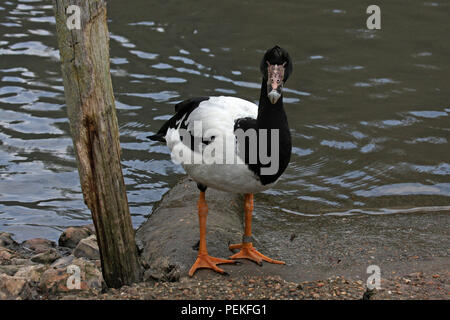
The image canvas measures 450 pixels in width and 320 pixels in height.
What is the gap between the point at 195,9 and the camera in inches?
562

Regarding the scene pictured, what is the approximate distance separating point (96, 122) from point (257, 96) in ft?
20.2

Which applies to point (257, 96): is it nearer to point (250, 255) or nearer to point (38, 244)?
point (38, 244)

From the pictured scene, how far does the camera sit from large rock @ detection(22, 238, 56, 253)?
22.8ft

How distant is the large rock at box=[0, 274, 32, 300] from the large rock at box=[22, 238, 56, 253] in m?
1.97

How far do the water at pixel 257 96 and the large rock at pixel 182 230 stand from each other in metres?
0.53

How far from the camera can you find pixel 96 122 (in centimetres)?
468

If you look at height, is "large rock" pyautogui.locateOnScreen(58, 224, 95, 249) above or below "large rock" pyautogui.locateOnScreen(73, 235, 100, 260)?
below

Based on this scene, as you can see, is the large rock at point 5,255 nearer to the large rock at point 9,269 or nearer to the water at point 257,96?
the large rock at point 9,269

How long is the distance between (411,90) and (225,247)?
19.0 ft

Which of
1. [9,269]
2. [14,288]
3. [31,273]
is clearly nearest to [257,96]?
[9,269]

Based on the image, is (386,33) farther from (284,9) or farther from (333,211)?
(333,211)

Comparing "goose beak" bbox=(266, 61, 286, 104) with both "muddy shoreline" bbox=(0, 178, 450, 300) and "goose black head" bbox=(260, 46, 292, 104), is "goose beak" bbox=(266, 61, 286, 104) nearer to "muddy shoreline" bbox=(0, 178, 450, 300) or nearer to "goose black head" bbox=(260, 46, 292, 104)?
"goose black head" bbox=(260, 46, 292, 104)

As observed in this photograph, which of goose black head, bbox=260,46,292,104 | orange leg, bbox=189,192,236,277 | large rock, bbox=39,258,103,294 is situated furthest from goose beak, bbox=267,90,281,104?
large rock, bbox=39,258,103,294

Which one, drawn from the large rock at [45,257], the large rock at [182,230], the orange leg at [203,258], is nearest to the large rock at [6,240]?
the large rock at [45,257]
